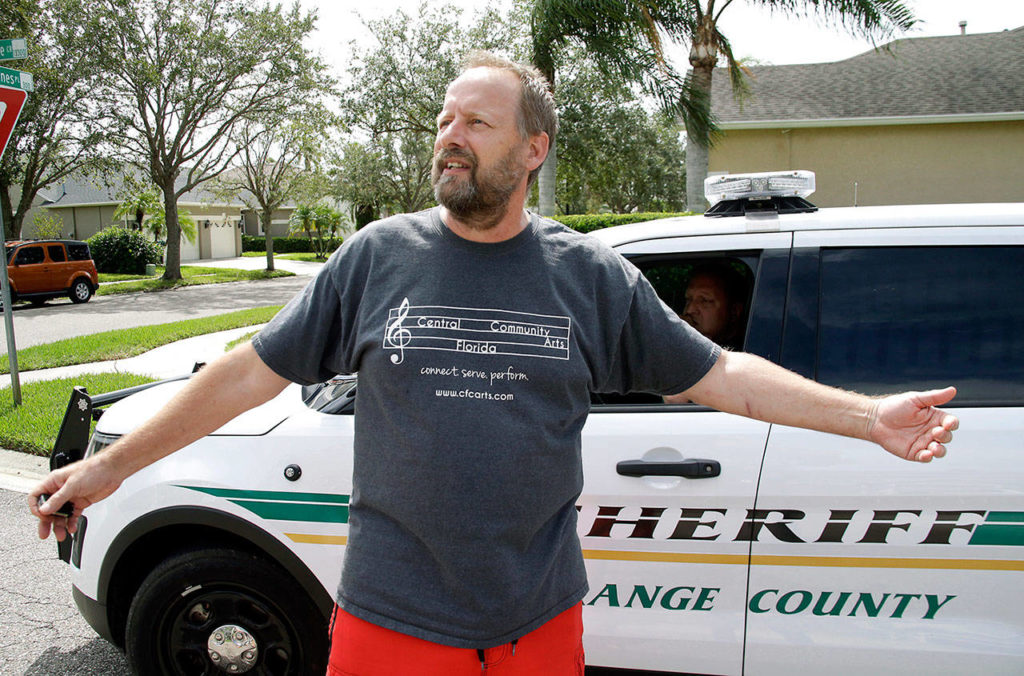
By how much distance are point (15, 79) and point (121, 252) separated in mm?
27903

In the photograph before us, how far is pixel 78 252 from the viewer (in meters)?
21.2

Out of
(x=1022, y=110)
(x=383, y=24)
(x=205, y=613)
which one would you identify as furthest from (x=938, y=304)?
(x=383, y=24)

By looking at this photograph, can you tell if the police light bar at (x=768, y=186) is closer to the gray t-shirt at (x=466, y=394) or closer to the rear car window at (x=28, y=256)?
the gray t-shirt at (x=466, y=394)

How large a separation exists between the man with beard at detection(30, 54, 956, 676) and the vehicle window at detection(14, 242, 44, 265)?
21.6 meters

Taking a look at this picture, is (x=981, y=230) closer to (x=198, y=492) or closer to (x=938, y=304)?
(x=938, y=304)

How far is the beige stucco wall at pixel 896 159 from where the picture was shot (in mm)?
16172

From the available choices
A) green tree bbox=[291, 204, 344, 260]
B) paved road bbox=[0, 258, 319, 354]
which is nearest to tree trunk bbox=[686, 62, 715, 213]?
paved road bbox=[0, 258, 319, 354]

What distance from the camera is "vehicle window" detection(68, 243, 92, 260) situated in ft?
68.8

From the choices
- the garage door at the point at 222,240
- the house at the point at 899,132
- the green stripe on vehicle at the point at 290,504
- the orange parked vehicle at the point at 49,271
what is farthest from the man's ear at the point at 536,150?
the garage door at the point at 222,240

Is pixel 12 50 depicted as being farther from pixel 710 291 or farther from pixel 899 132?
pixel 899 132

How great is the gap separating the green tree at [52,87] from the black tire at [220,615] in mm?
23396

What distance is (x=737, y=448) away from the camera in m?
2.29

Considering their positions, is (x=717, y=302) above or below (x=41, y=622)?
above

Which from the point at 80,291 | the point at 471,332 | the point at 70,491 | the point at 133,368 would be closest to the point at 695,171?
the point at 133,368
